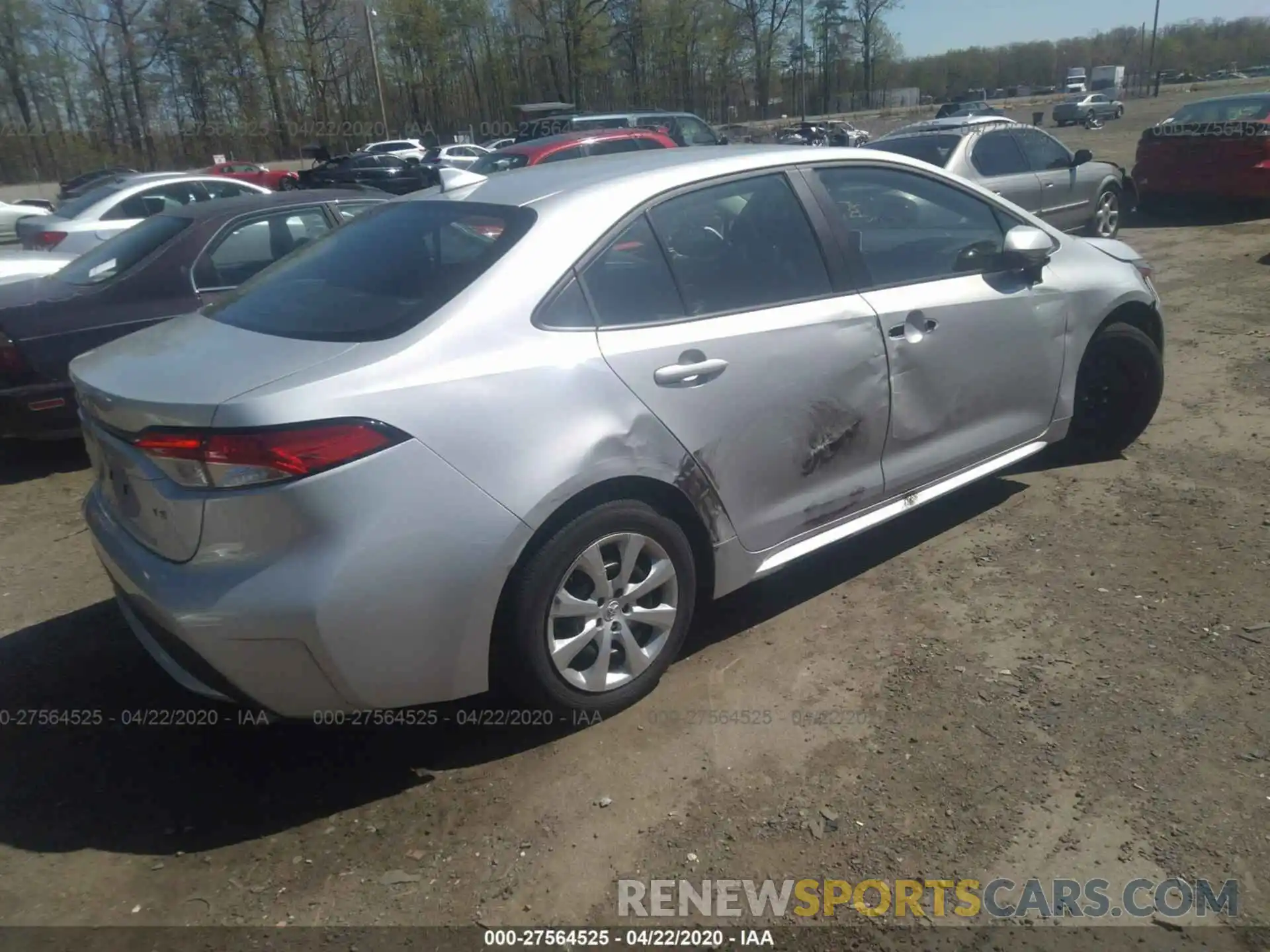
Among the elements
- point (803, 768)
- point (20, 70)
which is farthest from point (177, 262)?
point (20, 70)

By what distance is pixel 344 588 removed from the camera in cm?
241

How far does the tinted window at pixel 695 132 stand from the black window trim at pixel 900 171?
1278 centimetres

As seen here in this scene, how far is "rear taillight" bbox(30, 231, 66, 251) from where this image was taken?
10.5 metres

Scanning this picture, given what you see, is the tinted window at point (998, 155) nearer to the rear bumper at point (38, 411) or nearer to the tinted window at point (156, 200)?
the rear bumper at point (38, 411)

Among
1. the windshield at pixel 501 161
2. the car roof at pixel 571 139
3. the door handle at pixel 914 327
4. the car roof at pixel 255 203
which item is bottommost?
the door handle at pixel 914 327

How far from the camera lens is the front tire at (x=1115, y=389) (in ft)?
15.0

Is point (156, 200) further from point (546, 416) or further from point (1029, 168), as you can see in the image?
point (546, 416)

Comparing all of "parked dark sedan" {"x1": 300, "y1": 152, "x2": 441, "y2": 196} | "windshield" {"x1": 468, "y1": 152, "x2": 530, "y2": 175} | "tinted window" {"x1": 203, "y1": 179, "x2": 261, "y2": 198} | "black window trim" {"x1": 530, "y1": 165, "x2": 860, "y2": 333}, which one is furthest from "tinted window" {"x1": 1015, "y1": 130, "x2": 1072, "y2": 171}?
"parked dark sedan" {"x1": 300, "y1": 152, "x2": 441, "y2": 196}

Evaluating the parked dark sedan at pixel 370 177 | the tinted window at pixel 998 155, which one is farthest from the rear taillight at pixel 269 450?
the parked dark sedan at pixel 370 177

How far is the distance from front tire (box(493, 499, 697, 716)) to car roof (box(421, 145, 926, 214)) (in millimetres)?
1036

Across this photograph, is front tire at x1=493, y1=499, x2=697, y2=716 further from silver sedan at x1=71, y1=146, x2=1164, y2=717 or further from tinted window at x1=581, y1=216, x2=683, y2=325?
tinted window at x1=581, y1=216, x2=683, y2=325

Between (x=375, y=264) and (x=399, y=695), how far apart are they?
1.43 m

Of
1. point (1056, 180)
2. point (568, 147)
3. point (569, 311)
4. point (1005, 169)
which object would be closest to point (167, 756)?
point (569, 311)

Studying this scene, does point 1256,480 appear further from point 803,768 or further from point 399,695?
point 399,695
